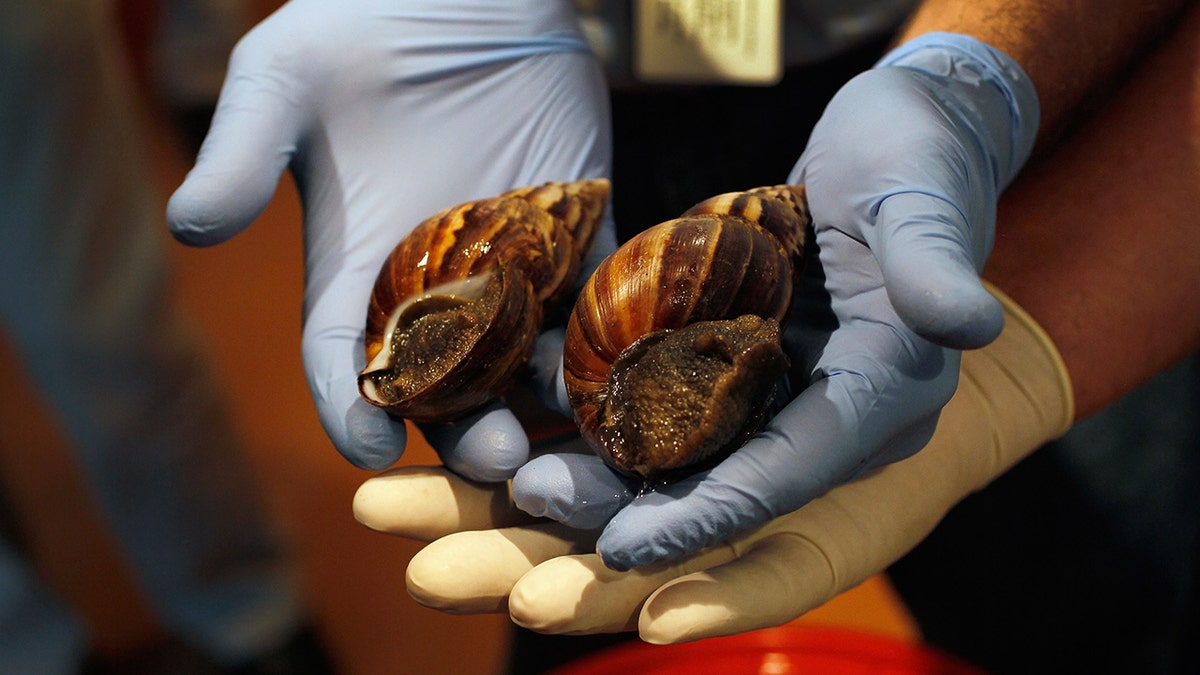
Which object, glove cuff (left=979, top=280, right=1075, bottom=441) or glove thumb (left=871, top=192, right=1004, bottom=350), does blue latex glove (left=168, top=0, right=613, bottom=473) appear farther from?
glove cuff (left=979, top=280, right=1075, bottom=441)

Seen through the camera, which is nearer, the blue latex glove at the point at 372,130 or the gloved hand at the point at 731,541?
the gloved hand at the point at 731,541

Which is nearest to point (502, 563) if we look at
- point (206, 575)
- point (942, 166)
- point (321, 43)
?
point (942, 166)

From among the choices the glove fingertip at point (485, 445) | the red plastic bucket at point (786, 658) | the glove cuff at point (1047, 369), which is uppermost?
the glove fingertip at point (485, 445)

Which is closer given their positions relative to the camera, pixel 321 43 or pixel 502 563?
pixel 502 563

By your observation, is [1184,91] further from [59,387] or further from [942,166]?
[59,387]

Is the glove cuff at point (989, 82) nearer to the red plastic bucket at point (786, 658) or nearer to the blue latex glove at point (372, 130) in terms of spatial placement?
the blue latex glove at point (372, 130)

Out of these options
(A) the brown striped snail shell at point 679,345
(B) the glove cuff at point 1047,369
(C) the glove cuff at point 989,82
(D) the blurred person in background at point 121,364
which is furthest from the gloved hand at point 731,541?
(D) the blurred person in background at point 121,364
